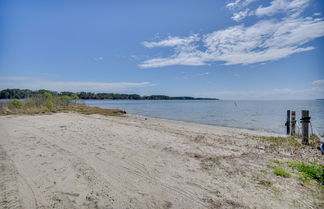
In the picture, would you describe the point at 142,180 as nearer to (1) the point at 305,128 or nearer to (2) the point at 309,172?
(2) the point at 309,172

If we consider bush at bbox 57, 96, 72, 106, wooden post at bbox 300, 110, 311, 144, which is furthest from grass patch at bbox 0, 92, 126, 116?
wooden post at bbox 300, 110, 311, 144

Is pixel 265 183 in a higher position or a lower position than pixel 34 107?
lower

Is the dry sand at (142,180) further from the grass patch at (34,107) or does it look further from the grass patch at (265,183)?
the grass patch at (34,107)

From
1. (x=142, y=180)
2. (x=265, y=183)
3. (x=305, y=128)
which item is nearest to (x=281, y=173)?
(x=265, y=183)

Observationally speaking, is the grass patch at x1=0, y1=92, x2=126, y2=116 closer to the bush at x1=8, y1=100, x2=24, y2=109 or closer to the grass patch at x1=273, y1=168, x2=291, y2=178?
the bush at x1=8, y1=100, x2=24, y2=109

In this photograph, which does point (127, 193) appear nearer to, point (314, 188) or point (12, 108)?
point (314, 188)

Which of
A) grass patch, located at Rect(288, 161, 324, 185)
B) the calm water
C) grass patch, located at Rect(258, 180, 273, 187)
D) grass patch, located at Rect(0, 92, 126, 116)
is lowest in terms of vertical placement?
the calm water

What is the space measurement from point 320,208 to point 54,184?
5101 mm

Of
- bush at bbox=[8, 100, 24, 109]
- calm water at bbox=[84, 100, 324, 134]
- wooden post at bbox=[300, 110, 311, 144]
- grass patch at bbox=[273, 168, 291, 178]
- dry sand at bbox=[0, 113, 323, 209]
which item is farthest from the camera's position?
bush at bbox=[8, 100, 24, 109]

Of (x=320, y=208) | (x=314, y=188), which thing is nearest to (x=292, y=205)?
(x=320, y=208)

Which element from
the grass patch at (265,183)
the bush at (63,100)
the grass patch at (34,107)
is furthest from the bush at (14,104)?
the grass patch at (265,183)

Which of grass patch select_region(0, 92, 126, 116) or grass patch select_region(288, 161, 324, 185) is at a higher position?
grass patch select_region(0, 92, 126, 116)

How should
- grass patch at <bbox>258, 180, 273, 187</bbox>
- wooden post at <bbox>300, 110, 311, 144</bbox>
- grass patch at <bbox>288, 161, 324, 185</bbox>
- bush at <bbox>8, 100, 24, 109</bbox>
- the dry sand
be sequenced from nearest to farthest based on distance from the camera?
the dry sand → grass patch at <bbox>258, 180, 273, 187</bbox> → grass patch at <bbox>288, 161, 324, 185</bbox> → wooden post at <bbox>300, 110, 311, 144</bbox> → bush at <bbox>8, 100, 24, 109</bbox>

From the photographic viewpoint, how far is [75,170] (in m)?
3.88
